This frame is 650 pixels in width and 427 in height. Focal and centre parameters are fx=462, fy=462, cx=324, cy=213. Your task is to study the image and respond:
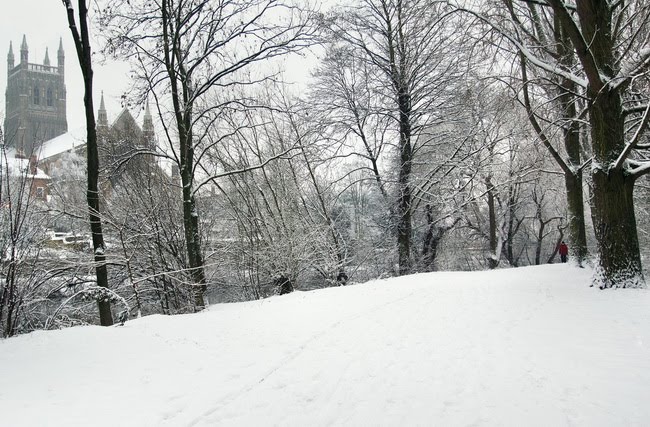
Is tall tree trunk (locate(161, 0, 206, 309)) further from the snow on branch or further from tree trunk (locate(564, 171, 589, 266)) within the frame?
tree trunk (locate(564, 171, 589, 266))

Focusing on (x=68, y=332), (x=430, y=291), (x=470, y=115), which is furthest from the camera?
(x=470, y=115)

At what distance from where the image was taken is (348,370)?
4.77m

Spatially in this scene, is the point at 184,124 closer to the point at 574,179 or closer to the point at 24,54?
the point at 574,179

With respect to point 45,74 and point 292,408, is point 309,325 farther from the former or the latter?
point 45,74

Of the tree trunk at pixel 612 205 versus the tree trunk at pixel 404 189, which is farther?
the tree trunk at pixel 404 189

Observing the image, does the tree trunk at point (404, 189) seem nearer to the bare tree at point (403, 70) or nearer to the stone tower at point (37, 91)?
the bare tree at point (403, 70)

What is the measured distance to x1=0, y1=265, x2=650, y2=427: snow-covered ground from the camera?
3643mm

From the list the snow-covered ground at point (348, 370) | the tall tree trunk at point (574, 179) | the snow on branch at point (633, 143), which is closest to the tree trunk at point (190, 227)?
the snow-covered ground at point (348, 370)

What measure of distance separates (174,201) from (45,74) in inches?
4819

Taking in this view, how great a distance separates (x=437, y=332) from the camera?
21.0 feet

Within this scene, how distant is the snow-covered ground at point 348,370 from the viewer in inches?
143

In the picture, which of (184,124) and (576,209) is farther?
(576,209)

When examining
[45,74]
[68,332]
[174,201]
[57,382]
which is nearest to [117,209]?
[174,201]

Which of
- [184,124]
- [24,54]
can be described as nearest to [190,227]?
[184,124]
